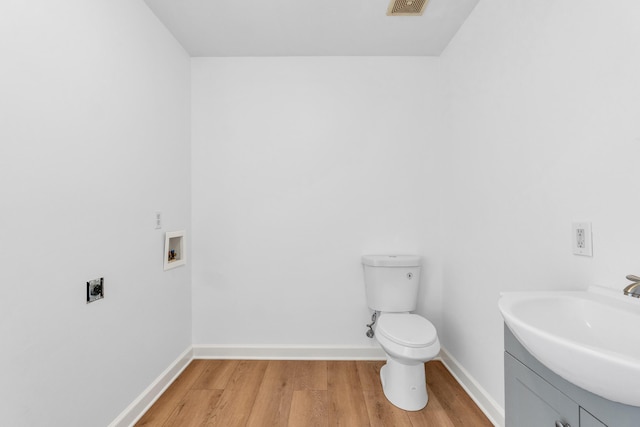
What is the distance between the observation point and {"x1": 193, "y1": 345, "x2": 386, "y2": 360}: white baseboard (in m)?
2.27

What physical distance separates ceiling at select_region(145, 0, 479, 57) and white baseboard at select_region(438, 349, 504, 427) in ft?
7.16

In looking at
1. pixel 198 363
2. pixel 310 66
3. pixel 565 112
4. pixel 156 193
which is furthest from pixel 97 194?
pixel 565 112

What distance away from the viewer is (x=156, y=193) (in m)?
1.84

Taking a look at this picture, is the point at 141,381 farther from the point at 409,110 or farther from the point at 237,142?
the point at 409,110

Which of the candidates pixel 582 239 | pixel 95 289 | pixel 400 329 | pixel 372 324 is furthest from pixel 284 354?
pixel 582 239

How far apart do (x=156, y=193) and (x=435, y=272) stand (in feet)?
6.55

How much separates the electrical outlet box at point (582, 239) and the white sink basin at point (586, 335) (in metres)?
0.14

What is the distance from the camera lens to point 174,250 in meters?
2.09

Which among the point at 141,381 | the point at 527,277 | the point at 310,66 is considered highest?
the point at 310,66

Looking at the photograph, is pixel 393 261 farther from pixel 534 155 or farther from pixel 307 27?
pixel 307 27

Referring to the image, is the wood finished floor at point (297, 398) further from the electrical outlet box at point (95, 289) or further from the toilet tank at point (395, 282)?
the electrical outlet box at point (95, 289)

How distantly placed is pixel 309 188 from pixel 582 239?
1604 millimetres

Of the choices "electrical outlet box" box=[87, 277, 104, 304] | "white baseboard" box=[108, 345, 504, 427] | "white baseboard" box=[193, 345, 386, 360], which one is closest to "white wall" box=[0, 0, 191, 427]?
"electrical outlet box" box=[87, 277, 104, 304]

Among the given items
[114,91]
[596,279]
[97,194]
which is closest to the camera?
[596,279]
